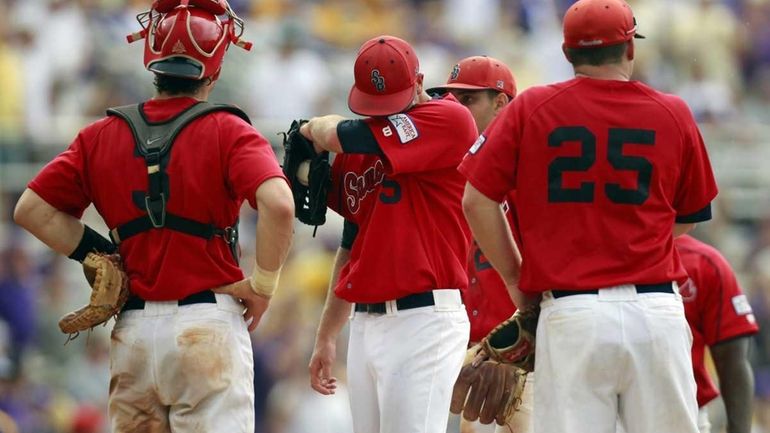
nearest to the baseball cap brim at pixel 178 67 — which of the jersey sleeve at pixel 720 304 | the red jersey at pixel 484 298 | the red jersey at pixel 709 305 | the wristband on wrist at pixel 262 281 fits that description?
the wristband on wrist at pixel 262 281

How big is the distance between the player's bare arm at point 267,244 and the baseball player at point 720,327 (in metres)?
2.79

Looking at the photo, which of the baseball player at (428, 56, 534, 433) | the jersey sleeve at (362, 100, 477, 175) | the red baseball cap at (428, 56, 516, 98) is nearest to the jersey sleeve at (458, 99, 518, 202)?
the jersey sleeve at (362, 100, 477, 175)

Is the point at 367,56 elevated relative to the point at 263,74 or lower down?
elevated

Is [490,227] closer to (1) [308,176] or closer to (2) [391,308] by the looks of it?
(2) [391,308]

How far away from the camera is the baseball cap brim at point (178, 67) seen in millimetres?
6555

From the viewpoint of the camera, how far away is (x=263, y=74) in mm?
14977

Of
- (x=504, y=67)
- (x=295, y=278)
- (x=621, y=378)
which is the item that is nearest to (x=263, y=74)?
(x=295, y=278)

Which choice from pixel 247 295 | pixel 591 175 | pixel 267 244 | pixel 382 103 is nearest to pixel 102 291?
pixel 247 295

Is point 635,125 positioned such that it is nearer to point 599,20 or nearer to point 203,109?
point 599,20

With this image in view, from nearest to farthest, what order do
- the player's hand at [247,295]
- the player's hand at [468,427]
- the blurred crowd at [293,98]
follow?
the player's hand at [247,295], the player's hand at [468,427], the blurred crowd at [293,98]

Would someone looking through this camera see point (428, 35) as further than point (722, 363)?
Yes

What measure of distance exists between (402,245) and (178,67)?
4.25 ft

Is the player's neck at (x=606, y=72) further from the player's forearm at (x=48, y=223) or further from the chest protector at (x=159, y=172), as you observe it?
the player's forearm at (x=48, y=223)

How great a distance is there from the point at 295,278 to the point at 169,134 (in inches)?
285
